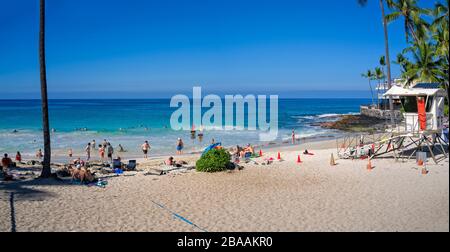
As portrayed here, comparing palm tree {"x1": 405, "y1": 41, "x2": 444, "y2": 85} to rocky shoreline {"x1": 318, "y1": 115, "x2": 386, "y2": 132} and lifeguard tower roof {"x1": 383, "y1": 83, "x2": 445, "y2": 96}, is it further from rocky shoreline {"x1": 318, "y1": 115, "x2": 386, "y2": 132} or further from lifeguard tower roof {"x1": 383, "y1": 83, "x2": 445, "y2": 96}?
rocky shoreline {"x1": 318, "y1": 115, "x2": 386, "y2": 132}

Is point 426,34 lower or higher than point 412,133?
higher

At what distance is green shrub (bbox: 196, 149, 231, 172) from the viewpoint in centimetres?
1765

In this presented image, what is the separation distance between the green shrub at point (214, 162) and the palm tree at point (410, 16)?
18005 mm

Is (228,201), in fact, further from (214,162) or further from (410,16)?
(410,16)

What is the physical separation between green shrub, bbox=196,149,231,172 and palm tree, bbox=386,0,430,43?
1801 centimetres

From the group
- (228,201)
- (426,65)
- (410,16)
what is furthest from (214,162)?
(410,16)

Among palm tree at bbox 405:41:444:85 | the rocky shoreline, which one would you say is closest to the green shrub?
palm tree at bbox 405:41:444:85

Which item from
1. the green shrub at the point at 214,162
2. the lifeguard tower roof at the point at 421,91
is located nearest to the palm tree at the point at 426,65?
the lifeguard tower roof at the point at 421,91

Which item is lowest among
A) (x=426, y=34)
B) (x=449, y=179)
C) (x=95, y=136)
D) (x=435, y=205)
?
(x=95, y=136)

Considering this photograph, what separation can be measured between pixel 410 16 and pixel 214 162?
19887 mm

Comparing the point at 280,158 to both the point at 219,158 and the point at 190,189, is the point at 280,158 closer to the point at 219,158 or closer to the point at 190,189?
the point at 219,158
